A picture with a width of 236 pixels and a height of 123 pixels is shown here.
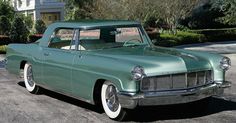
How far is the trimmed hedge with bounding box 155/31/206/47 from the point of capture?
75.5 feet

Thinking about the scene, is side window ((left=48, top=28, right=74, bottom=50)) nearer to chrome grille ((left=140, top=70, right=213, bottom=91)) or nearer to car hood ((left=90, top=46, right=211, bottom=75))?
car hood ((left=90, top=46, right=211, bottom=75))

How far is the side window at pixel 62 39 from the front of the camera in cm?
796

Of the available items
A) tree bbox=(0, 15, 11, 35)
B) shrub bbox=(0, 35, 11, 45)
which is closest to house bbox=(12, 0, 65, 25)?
tree bbox=(0, 15, 11, 35)

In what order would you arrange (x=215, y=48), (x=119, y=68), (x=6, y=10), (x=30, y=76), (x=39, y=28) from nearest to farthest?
(x=119, y=68), (x=30, y=76), (x=215, y=48), (x=6, y=10), (x=39, y=28)

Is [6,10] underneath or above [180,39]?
above

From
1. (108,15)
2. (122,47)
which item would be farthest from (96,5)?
(122,47)

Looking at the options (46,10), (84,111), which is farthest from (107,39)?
(46,10)

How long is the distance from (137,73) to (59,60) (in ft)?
6.54

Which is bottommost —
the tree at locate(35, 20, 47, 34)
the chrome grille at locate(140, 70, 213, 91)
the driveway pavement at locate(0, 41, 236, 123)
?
the driveway pavement at locate(0, 41, 236, 123)

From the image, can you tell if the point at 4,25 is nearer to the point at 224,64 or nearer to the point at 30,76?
the point at 30,76

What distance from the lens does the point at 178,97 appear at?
21.2ft

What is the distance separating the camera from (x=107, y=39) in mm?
7820

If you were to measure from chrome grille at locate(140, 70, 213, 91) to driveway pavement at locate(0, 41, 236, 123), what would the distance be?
496mm

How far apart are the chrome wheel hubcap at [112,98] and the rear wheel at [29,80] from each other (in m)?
2.57
